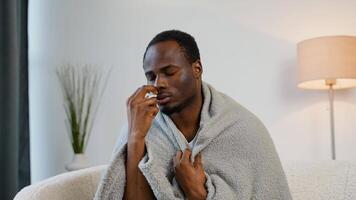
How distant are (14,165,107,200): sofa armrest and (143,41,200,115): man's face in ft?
1.18

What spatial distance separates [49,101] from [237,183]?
4.96 feet

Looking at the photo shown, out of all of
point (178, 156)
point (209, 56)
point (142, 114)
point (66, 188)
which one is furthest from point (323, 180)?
point (209, 56)

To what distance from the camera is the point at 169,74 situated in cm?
107

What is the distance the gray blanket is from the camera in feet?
3.32

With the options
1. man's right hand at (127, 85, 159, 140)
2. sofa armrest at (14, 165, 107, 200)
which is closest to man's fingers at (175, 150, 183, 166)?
man's right hand at (127, 85, 159, 140)

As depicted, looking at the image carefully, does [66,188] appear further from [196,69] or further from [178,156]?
[196,69]

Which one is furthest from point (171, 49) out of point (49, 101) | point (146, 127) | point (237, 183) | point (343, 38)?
point (49, 101)

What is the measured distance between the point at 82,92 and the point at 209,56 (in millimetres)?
739

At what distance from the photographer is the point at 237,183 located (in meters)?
1.02

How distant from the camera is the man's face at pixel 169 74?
3.48 ft

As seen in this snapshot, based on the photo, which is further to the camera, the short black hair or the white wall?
the white wall

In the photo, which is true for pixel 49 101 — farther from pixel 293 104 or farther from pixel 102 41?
pixel 293 104

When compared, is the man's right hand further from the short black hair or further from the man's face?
the short black hair

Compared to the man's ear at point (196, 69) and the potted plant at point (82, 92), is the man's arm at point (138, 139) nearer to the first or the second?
the man's ear at point (196, 69)
